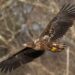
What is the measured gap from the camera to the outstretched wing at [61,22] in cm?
864

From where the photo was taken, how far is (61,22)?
28.7 feet

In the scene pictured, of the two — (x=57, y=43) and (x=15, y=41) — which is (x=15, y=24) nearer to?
(x=15, y=41)

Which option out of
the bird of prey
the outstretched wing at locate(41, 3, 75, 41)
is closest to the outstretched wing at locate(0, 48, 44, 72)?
the bird of prey

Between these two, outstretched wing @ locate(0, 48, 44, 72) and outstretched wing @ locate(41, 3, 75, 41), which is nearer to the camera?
outstretched wing @ locate(41, 3, 75, 41)

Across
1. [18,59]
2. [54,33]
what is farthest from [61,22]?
[18,59]

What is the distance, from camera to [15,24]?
12.6 m

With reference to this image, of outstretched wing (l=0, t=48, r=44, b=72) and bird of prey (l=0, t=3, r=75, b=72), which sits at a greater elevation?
bird of prey (l=0, t=3, r=75, b=72)

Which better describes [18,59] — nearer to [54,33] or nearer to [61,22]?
[54,33]

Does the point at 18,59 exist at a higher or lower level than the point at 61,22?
lower

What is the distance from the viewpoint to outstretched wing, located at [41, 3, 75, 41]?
8.64 m

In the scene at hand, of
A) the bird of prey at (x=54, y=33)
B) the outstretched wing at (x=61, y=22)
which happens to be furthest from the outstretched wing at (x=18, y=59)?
the outstretched wing at (x=61, y=22)

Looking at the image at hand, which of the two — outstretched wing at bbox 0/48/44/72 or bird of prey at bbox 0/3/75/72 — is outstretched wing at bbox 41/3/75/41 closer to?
bird of prey at bbox 0/3/75/72

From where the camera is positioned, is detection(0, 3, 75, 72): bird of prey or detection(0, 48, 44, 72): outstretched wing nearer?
detection(0, 3, 75, 72): bird of prey

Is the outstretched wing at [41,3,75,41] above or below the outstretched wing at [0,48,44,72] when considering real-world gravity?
above
